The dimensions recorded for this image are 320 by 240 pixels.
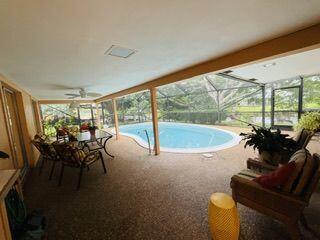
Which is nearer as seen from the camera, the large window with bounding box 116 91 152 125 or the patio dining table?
the patio dining table

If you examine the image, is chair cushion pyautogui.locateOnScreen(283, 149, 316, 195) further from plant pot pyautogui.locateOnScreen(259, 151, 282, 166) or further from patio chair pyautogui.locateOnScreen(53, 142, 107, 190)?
patio chair pyautogui.locateOnScreen(53, 142, 107, 190)

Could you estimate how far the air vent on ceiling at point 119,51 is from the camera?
1973 millimetres

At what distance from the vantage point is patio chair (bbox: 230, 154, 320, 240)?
1.38m

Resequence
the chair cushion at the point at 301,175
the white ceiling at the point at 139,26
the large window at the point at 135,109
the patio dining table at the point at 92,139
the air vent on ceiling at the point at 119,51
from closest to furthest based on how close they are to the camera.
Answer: the white ceiling at the point at 139,26 < the chair cushion at the point at 301,175 < the air vent on ceiling at the point at 119,51 < the patio dining table at the point at 92,139 < the large window at the point at 135,109

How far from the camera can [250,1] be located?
1.20 meters

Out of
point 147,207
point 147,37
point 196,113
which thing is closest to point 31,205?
point 147,207

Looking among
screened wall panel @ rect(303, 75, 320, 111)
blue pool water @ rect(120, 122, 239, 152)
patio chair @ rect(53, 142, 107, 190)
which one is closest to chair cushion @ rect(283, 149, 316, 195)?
patio chair @ rect(53, 142, 107, 190)

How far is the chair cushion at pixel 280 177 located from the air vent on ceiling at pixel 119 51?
2119mm

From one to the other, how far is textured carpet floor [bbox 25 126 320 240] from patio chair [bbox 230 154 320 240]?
285mm

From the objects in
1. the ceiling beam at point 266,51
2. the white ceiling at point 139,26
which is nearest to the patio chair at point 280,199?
the ceiling beam at point 266,51

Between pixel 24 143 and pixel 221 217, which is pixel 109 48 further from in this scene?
pixel 24 143

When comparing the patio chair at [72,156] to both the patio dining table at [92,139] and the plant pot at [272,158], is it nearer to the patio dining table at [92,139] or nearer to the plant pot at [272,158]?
the patio dining table at [92,139]

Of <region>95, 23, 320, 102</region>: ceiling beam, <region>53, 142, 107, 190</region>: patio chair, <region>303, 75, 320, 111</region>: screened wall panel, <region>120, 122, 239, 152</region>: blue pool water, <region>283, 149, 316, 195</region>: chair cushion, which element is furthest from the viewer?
<region>120, 122, 239, 152</region>: blue pool water

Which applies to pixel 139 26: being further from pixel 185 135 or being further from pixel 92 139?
pixel 185 135
